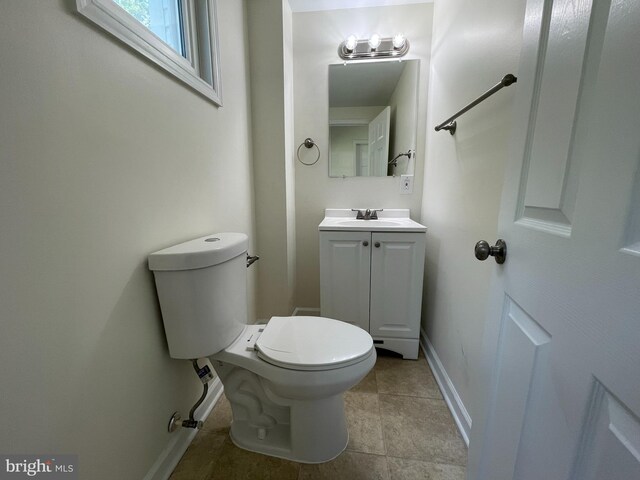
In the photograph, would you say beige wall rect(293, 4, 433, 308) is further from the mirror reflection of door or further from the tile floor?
the tile floor

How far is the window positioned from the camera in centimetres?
64

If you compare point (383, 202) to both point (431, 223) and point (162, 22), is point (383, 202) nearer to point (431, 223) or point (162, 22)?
point (431, 223)

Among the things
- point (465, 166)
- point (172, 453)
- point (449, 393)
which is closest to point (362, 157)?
point (465, 166)

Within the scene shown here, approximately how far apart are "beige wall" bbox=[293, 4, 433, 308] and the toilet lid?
3.08ft

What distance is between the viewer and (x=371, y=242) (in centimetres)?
147

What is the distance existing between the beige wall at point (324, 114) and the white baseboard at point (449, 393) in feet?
2.75

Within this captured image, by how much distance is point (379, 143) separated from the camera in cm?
180

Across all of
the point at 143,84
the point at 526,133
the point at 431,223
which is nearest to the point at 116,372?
the point at 143,84

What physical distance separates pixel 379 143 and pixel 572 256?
1575 millimetres

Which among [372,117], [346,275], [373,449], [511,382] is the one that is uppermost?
[372,117]

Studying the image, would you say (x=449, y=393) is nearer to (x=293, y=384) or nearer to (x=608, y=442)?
(x=293, y=384)

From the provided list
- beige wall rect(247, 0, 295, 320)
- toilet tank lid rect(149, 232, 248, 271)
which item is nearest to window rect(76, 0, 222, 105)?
beige wall rect(247, 0, 295, 320)

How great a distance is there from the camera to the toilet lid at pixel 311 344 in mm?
834

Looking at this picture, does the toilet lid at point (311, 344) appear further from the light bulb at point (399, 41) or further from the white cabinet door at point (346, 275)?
the light bulb at point (399, 41)
